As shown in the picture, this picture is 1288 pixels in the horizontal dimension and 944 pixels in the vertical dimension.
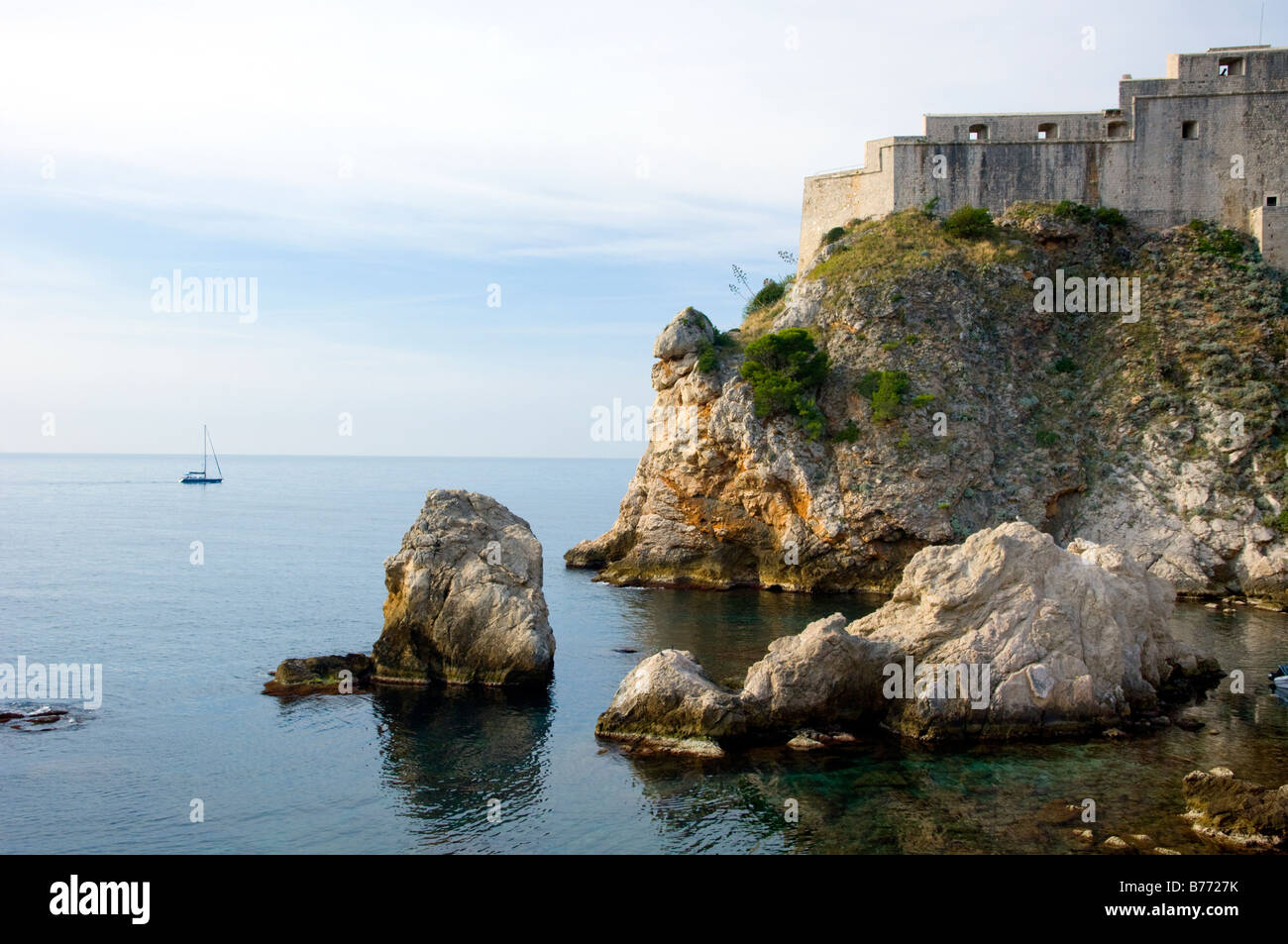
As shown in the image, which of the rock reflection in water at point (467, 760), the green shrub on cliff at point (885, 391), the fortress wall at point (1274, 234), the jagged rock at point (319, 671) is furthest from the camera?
the fortress wall at point (1274, 234)

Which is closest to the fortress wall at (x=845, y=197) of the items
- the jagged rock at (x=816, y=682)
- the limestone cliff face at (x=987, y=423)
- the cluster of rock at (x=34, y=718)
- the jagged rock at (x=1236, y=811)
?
the limestone cliff face at (x=987, y=423)

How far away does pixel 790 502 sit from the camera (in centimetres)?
4503

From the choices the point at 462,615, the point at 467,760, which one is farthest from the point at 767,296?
the point at 467,760

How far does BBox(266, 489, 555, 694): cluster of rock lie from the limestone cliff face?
18377 millimetres

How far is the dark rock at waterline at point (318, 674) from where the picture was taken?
28484mm

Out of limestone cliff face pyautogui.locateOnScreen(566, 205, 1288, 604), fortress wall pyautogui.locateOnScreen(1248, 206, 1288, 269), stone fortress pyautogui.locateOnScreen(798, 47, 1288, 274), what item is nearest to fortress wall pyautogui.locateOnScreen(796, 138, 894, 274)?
stone fortress pyautogui.locateOnScreen(798, 47, 1288, 274)

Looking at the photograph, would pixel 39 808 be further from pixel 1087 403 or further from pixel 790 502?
pixel 1087 403

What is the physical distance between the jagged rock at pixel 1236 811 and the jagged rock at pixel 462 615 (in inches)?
662

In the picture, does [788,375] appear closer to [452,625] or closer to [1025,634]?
[452,625]

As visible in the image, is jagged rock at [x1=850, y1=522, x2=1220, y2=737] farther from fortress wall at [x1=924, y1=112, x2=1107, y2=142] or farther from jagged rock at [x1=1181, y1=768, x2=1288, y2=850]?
fortress wall at [x1=924, y1=112, x2=1107, y2=142]

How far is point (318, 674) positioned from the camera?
29141 millimetres

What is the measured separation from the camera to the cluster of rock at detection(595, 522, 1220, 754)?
22891 mm

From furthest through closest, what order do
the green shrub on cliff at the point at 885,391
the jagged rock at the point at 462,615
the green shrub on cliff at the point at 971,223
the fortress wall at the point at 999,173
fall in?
the fortress wall at the point at 999,173, the green shrub on cliff at the point at 971,223, the green shrub on cliff at the point at 885,391, the jagged rock at the point at 462,615

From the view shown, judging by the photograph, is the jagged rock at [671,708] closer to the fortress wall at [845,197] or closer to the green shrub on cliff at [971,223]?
the green shrub on cliff at [971,223]
